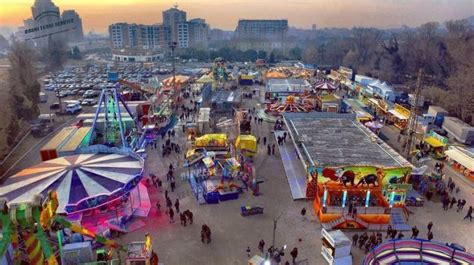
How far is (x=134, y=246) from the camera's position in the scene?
50.6 feet

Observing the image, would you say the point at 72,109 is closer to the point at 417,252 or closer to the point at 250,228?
the point at 250,228

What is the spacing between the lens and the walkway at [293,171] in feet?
73.1

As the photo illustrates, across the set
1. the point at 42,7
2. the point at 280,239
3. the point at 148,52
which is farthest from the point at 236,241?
the point at 42,7

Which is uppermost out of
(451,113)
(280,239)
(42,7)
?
(42,7)

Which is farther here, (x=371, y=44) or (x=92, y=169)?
(x=371, y=44)

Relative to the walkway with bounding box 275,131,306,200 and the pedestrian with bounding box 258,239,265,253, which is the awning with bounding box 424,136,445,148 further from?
the pedestrian with bounding box 258,239,265,253

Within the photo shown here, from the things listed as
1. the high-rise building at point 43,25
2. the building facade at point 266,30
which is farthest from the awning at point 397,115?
the building facade at point 266,30

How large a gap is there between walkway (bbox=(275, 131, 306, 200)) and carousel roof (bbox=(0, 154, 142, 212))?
33.7ft

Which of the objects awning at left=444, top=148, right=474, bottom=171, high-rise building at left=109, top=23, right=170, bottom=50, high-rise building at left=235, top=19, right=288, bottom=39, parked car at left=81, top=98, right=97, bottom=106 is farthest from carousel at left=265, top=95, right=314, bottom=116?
high-rise building at left=235, top=19, right=288, bottom=39

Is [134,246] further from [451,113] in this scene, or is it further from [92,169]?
[451,113]

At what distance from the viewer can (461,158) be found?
83.5 ft

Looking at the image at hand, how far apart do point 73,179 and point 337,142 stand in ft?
59.7

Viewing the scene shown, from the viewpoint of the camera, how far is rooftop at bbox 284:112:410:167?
858 inches

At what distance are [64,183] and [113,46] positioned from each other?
439 ft
